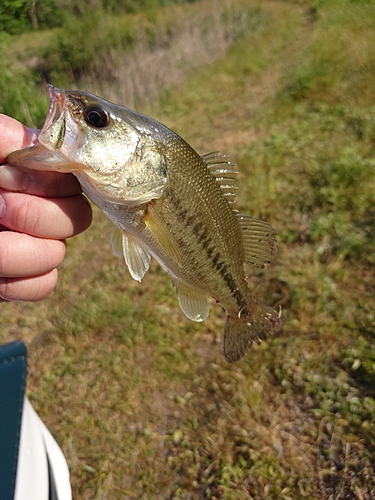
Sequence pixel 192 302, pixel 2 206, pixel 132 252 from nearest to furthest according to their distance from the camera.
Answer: pixel 2 206 < pixel 132 252 < pixel 192 302

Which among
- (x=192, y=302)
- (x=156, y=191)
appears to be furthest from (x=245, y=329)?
(x=156, y=191)

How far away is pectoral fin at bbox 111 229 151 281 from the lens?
153cm

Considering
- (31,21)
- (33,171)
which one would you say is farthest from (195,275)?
(31,21)

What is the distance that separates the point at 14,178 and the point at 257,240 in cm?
108

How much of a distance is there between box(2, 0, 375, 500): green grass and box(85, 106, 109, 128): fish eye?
7.53 ft

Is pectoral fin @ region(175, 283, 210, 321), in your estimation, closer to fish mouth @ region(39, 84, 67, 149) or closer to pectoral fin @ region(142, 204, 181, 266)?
pectoral fin @ region(142, 204, 181, 266)

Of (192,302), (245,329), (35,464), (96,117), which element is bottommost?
(35,464)

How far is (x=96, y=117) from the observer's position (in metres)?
1.32

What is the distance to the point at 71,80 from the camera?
20.9 ft

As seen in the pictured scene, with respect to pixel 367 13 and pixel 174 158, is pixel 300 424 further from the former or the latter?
pixel 367 13

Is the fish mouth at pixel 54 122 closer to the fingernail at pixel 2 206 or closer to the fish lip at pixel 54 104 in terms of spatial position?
the fish lip at pixel 54 104

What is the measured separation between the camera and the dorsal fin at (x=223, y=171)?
159 cm

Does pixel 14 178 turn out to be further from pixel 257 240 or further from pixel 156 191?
pixel 257 240

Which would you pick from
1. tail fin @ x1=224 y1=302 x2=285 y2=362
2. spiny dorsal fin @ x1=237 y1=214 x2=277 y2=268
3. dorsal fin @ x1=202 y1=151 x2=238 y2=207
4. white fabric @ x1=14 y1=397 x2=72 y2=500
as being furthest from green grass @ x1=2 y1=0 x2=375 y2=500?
dorsal fin @ x1=202 y1=151 x2=238 y2=207
